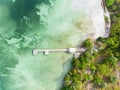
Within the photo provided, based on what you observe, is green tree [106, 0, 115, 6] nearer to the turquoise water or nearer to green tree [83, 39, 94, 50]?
the turquoise water

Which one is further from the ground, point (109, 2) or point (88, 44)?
point (109, 2)

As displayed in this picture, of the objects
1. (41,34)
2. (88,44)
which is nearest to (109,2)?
(88,44)

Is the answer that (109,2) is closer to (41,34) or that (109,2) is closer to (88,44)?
(88,44)

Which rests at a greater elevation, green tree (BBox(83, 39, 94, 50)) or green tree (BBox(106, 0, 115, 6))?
green tree (BBox(106, 0, 115, 6))

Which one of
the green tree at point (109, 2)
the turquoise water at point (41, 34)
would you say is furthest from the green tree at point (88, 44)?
the green tree at point (109, 2)

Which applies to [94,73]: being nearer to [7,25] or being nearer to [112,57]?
[112,57]

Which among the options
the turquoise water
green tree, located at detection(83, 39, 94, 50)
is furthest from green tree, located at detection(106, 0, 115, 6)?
green tree, located at detection(83, 39, 94, 50)

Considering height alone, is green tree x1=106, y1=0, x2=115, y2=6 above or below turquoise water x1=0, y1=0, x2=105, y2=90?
above

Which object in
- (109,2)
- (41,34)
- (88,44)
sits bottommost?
(88,44)

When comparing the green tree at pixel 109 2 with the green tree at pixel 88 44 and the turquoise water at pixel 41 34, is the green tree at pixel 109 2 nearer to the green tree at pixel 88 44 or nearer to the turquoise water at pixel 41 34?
the turquoise water at pixel 41 34
